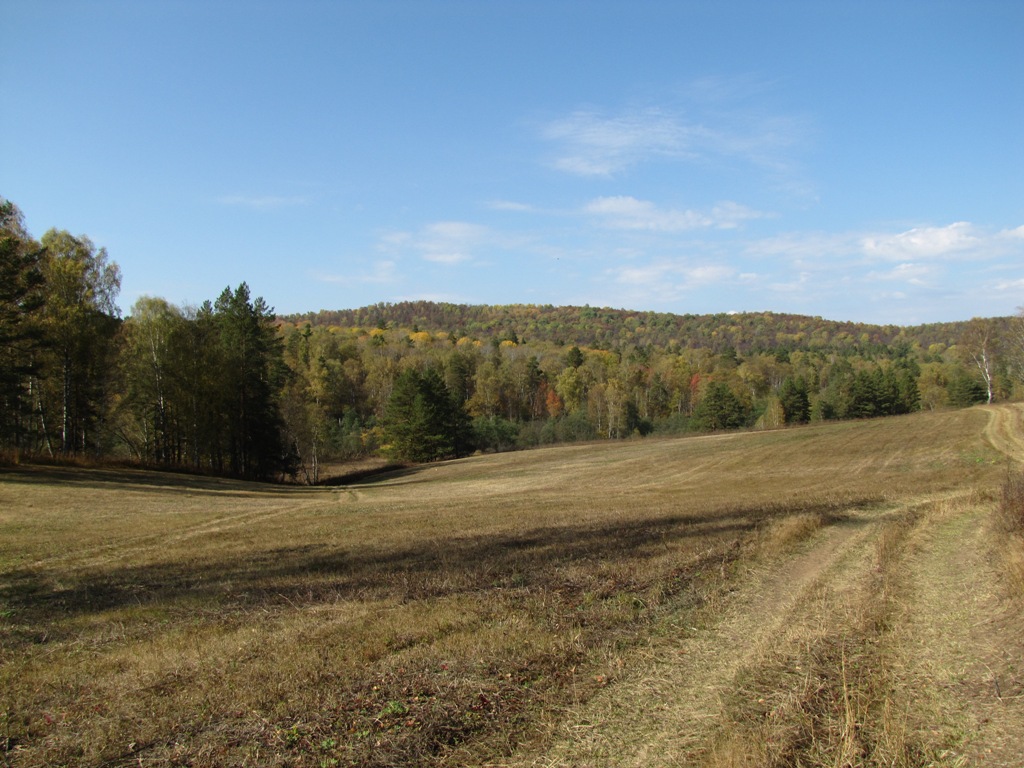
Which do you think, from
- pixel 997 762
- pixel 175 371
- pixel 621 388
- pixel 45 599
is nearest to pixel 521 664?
pixel 997 762

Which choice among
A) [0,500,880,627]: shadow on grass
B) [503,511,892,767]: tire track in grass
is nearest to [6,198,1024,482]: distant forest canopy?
[0,500,880,627]: shadow on grass

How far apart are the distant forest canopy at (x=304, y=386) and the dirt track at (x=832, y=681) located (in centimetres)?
3672

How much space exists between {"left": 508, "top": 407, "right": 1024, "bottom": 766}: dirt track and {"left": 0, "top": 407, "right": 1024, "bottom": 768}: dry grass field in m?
0.03

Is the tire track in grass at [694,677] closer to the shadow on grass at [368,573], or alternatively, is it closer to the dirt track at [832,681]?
the dirt track at [832,681]

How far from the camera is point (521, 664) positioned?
22.2 feet

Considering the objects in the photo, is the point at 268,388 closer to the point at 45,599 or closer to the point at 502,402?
the point at 45,599

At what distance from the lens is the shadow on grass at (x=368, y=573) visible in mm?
9836

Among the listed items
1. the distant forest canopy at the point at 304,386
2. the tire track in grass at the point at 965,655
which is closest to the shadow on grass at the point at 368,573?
the tire track in grass at the point at 965,655

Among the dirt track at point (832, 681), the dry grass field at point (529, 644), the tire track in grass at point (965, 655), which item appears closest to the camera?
the dirt track at point (832, 681)

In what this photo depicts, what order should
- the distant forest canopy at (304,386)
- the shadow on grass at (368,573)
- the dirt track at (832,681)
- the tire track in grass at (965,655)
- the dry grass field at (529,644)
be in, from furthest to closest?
the distant forest canopy at (304,386)
the shadow on grass at (368,573)
the tire track in grass at (965,655)
the dry grass field at (529,644)
the dirt track at (832,681)

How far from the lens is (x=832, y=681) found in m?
6.37

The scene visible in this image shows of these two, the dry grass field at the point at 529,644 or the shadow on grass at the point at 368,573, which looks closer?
the dry grass field at the point at 529,644

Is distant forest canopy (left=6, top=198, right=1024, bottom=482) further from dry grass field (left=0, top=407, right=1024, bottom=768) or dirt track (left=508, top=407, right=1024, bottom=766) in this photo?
dirt track (left=508, top=407, right=1024, bottom=766)

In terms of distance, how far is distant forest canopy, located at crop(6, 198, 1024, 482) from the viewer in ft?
130
